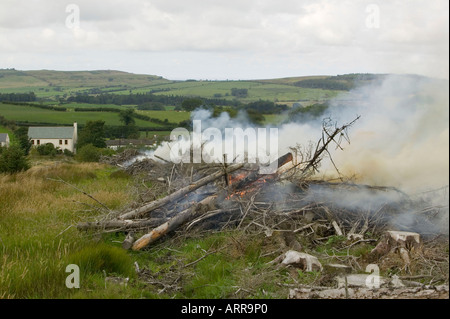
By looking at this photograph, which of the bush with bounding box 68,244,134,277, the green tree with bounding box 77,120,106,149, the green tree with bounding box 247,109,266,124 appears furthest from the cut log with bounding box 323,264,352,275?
the green tree with bounding box 77,120,106,149

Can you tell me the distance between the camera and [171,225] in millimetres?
7996

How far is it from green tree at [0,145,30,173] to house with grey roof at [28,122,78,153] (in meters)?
40.6

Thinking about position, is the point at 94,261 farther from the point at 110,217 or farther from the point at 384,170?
the point at 384,170

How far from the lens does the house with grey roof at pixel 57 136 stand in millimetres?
56125

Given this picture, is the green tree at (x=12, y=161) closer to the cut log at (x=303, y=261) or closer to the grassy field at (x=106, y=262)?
the grassy field at (x=106, y=262)

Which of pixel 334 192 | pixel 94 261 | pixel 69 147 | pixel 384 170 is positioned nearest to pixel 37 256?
pixel 94 261

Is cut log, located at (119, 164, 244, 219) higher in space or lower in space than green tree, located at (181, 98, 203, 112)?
lower

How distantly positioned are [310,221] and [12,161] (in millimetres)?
12066

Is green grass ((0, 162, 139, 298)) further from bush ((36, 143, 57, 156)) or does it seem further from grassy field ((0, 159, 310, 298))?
bush ((36, 143, 57, 156))

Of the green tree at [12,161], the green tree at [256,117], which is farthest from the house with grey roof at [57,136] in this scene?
the green tree at [256,117]

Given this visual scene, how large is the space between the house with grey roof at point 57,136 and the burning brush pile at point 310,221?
163ft

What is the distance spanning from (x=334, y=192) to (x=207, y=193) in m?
2.76

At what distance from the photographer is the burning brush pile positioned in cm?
593

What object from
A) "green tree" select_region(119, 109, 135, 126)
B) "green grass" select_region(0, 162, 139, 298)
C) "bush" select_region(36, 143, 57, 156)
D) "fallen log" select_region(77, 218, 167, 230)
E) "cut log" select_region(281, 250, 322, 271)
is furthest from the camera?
"green tree" select_region(119, 109, 135, 126)
